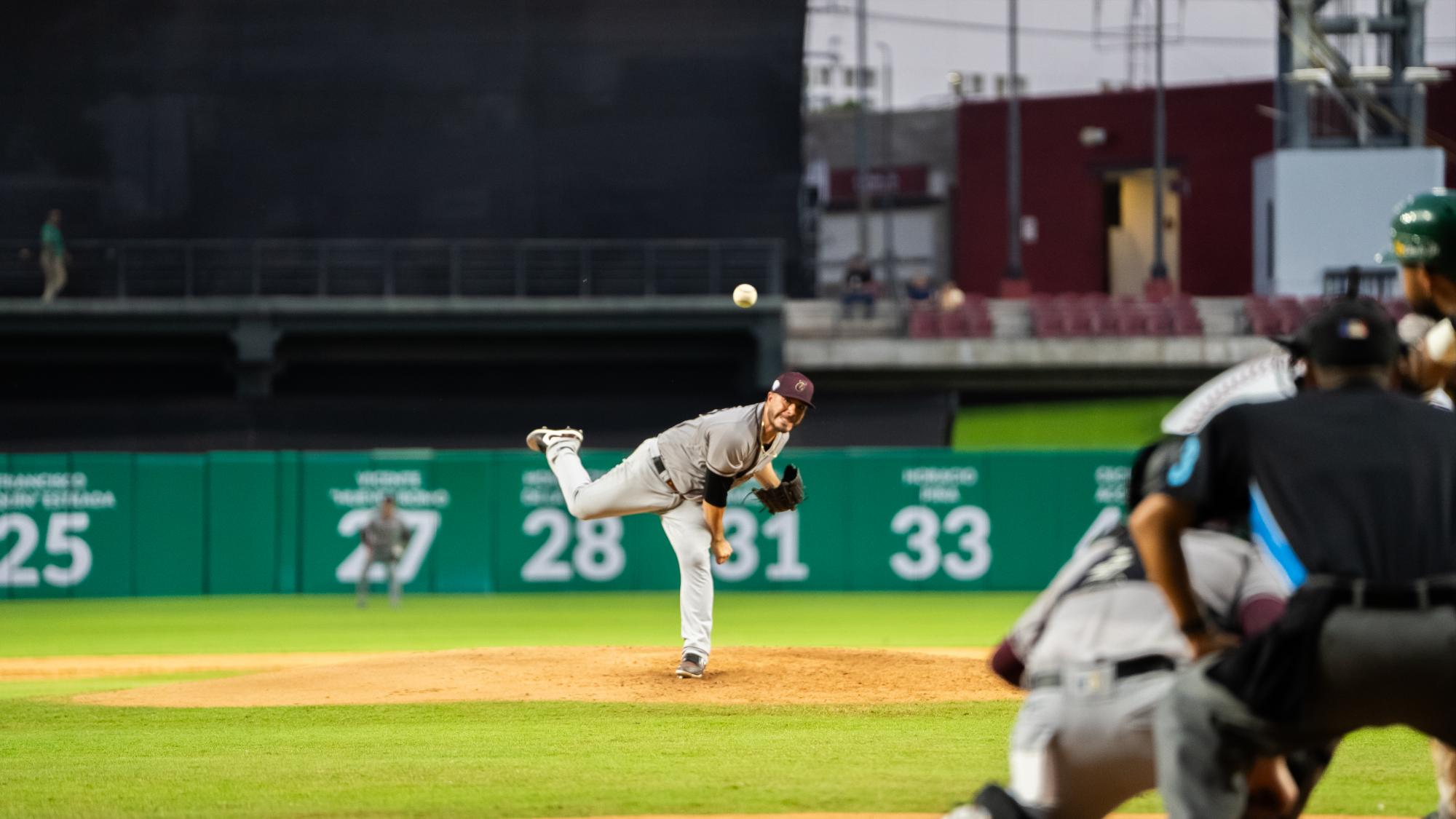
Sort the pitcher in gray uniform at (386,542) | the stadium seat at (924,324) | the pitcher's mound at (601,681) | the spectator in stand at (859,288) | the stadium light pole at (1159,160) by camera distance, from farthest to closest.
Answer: the stadium light pole at (1159,160) < the spectator in stand at (859,288) < the stadium seat at (924,324) < the pitcher in gray uniform at (386,542) < the pitcher's mound at (601,681)

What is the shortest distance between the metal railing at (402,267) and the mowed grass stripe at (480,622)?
684cm

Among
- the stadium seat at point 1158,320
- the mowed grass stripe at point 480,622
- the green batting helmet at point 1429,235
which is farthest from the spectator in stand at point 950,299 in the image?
the green batting helmet at point 1429,235

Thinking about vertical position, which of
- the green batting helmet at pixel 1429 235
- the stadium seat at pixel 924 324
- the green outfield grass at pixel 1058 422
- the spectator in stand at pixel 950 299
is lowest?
the green outfield grass at pixel 1058 422

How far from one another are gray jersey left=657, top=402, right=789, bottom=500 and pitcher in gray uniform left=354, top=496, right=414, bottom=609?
10.0 meters

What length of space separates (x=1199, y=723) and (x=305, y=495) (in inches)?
784

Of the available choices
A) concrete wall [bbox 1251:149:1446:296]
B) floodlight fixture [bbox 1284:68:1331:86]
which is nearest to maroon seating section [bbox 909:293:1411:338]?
concrete wall [bbox 1251:149:1446:296]

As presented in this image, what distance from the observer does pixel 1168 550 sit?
12.6 ft

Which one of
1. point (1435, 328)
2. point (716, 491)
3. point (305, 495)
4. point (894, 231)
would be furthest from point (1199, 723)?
point (894, 231)

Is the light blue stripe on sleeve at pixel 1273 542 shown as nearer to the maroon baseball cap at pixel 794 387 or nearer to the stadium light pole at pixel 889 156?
the maroon baseball cap at pixel 794 387

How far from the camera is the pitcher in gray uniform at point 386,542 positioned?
20250 millimetres

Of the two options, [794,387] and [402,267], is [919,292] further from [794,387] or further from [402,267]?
[794,387]

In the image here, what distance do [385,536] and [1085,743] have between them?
1715 cm

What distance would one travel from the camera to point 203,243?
27516mm

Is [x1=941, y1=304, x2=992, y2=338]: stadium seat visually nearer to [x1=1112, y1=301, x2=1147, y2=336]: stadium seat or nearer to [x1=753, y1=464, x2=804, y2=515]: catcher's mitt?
[x1=1112, y1=301, x2=1147, y2=336]: stadium seat
